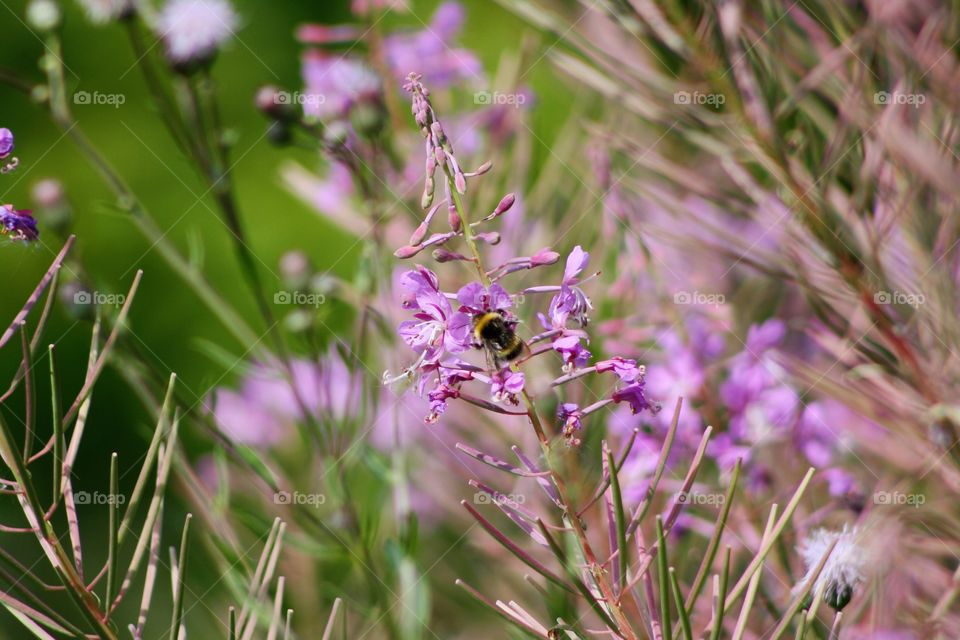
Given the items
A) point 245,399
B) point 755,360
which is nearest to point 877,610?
point 755,360

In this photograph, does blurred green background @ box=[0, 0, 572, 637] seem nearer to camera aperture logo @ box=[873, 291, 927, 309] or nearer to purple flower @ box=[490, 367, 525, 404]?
camera aperture logo @ box=[873, 291, 927, 309]

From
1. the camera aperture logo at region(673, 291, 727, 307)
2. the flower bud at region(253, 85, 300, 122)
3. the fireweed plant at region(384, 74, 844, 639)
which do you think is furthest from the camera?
the flower bud at region(253, 85, 300, 122)

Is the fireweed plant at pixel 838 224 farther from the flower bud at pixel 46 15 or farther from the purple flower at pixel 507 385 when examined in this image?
the flower bud at pixel 46 15

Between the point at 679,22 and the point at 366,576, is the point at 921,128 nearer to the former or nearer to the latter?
the point at 679,22

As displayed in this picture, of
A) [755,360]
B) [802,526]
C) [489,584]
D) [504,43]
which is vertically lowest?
[489,584]

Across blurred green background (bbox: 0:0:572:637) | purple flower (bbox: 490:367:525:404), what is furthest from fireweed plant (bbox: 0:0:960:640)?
blurred green background (bbox: 0:0:572:637)

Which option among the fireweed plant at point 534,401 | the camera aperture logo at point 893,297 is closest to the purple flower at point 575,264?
the fireweed plant at point 534,401
